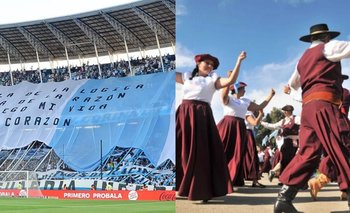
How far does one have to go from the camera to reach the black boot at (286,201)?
254 centimetres

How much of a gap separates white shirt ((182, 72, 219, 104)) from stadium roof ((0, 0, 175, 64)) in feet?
62.3

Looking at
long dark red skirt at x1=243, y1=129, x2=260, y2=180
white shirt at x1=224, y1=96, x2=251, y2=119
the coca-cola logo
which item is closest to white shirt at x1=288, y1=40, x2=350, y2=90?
A: white shirt at x1=224, y1=96, x2=251, y2=119

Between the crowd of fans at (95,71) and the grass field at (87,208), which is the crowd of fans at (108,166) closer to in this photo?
the crowd of fans at (95,71)

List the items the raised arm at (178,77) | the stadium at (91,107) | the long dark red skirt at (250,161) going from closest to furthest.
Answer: the raised arm at (178,77) < the long dark red skirt at (250,161) < the stadium at (91,107)

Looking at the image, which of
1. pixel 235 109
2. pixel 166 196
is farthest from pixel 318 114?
pixel 166 196

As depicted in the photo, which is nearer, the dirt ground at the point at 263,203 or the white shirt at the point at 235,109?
the dirt ground at the point at 263,203


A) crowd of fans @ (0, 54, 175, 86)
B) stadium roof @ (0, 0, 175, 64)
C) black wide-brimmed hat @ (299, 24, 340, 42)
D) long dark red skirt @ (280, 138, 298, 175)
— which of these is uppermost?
stadium roof @ (0, 0, 175, 64)

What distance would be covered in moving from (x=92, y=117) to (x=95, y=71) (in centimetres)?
601

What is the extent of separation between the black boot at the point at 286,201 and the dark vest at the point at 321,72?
19.7 inches

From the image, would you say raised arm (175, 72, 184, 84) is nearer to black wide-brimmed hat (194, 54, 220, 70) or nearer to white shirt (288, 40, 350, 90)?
black wide-brimmed hat (194, 54, 220, 70)

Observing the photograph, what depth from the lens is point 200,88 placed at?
3.30 m

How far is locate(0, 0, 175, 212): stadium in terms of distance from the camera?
16281mm

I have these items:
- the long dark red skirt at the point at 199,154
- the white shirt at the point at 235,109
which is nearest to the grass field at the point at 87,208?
the white shirt at the point at 235,109

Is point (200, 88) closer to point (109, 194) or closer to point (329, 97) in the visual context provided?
point (329, 97)
